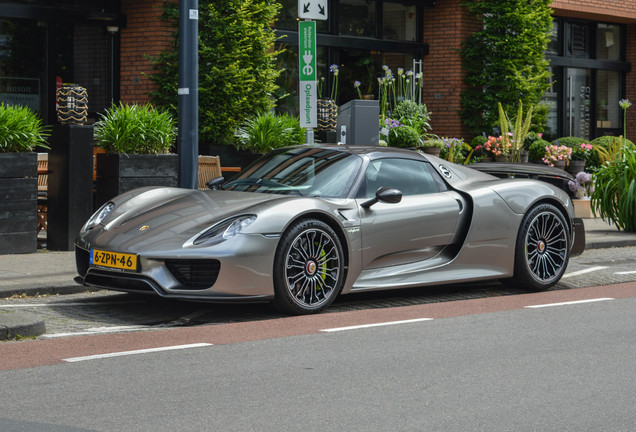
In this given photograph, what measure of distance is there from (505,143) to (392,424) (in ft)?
47.4

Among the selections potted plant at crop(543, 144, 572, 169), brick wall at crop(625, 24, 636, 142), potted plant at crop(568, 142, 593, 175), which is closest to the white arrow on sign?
potted plant at crop(543, 144, 572, 169)

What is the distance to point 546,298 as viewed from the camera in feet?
29.0

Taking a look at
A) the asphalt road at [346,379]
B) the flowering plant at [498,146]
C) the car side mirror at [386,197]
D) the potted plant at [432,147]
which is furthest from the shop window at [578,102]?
the asphalt road at [346,379]

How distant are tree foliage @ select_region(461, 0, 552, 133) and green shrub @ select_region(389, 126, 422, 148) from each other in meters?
3.61

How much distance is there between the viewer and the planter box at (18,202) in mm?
10438

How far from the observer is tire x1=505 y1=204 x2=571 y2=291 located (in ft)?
29.7

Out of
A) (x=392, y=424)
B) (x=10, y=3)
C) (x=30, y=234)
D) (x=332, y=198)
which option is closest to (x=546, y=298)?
(x=332, y=198)

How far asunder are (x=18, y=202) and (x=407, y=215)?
14.9 ft

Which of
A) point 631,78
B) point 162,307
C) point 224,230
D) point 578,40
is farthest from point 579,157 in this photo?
point 224,230

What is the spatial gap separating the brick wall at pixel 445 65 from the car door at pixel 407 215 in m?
12.4

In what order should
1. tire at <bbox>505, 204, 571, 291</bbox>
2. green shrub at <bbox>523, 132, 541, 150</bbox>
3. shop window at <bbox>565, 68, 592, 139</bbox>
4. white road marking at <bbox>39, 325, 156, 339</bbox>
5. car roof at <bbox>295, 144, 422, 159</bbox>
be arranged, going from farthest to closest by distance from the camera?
shop window at <bbox>565, 68, 592, 139</bbox>, green shrub at <bbox>523, 132, 541, 150</bbox>, tire at <bbox>505, 204, 571, 291</bbox>, car roof at <bbox>295, 144, 422, 159</bbox>, white road marking at <bbox>39, 325, 156, 339</bbox>

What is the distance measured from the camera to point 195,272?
7.12 metres

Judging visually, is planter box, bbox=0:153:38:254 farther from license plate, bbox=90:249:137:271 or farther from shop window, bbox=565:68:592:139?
shop window, bbox=565:68:592:139

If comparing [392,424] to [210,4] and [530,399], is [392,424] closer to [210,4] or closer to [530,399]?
[530,399]
